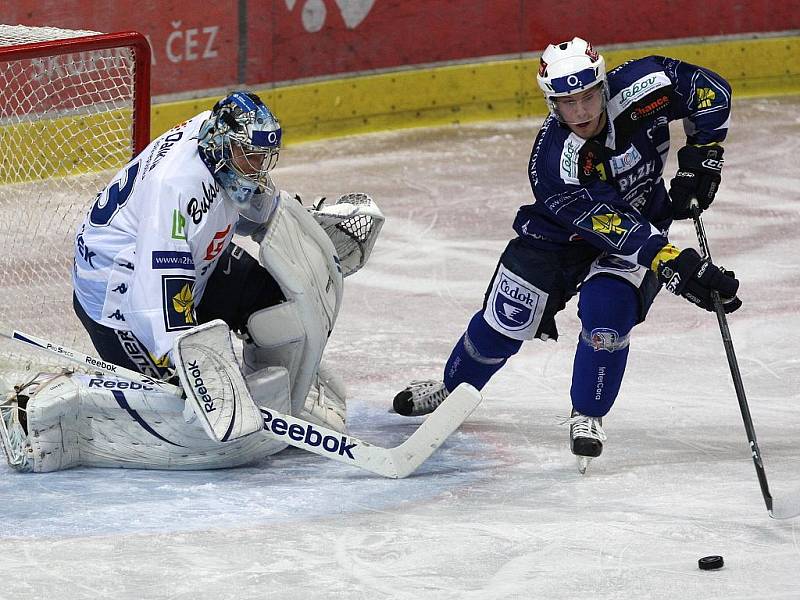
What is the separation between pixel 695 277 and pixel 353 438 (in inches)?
34.5

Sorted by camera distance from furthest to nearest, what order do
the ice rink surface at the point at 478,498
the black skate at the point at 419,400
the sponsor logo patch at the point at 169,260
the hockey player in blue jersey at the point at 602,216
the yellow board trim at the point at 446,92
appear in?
the yellow board trim at the point at 446,92
the black skate at the point at 419,400
the hockey player in blue jersey at the point at 602,216
the sponsor logo patch at the point at 169,260
the ice rink surface at the point at 478,498

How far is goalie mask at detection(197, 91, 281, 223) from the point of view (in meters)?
3.30

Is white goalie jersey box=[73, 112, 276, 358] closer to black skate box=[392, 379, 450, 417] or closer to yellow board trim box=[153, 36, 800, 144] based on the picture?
black skate box=[392, 379, 450, 417]

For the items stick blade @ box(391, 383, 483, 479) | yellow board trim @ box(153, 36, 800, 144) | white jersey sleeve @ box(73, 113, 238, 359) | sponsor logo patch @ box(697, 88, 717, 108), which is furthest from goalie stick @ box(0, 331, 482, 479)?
yellow board trim @ box(153, 36, 800, 144)

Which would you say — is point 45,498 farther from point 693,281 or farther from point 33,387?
point 693,281

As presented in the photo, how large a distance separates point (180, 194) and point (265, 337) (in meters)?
0.50

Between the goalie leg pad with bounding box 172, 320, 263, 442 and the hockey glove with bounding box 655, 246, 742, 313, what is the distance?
1.00 metres

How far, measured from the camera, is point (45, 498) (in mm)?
3363

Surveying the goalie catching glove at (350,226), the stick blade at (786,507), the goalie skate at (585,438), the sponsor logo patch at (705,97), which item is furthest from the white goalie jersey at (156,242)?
the stick blade at (786,507)

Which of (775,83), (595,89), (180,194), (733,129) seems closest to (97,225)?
(180,194)

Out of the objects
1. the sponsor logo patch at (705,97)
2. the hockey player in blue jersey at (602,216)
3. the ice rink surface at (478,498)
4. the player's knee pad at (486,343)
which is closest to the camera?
the ice rink surface at (478,498)

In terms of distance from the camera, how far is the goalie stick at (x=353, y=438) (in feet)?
11.1

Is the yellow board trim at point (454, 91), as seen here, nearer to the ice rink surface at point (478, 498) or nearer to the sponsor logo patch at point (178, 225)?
the ice rink surface at point (478, 498)

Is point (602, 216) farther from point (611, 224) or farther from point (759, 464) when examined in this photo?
point (759, 464)
